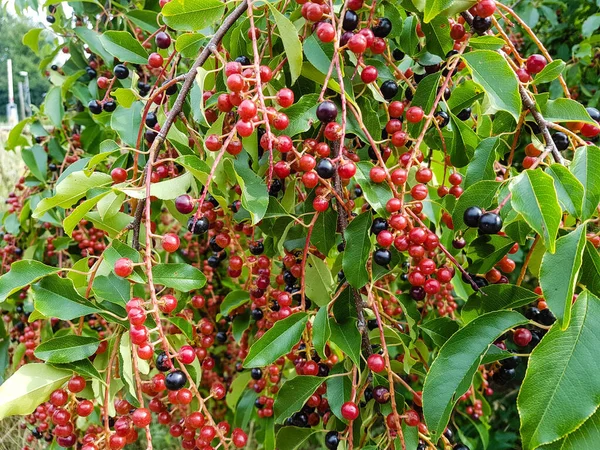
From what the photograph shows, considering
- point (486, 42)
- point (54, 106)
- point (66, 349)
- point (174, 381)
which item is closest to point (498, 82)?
point (486, 42)

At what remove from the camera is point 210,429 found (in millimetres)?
603

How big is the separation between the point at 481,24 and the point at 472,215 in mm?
272

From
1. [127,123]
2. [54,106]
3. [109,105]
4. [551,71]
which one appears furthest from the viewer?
[54,106]

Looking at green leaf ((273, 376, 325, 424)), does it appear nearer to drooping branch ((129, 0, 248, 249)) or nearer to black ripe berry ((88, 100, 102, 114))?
drooping branch ((129, 0, 248, 249))

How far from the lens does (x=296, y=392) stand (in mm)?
725

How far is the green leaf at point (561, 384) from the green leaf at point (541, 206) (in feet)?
0.29

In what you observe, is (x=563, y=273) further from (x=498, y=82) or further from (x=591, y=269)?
(x=498, y=82)

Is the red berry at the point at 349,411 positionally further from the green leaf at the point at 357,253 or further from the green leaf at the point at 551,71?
the green leaf at the point at 551,71

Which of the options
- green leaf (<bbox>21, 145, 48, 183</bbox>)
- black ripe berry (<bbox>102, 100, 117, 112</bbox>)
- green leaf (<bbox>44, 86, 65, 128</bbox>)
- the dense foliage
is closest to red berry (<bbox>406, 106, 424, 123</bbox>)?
the dense foliage

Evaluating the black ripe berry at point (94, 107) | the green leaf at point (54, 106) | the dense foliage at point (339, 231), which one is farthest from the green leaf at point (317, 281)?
the green leaf at point (54, 106)

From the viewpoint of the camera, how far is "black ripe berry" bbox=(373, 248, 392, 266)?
73 cm

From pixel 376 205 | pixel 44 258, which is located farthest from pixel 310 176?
pixel 44 258

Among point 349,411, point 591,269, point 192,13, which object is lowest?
point 349,411

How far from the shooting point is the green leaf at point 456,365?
560 mm
